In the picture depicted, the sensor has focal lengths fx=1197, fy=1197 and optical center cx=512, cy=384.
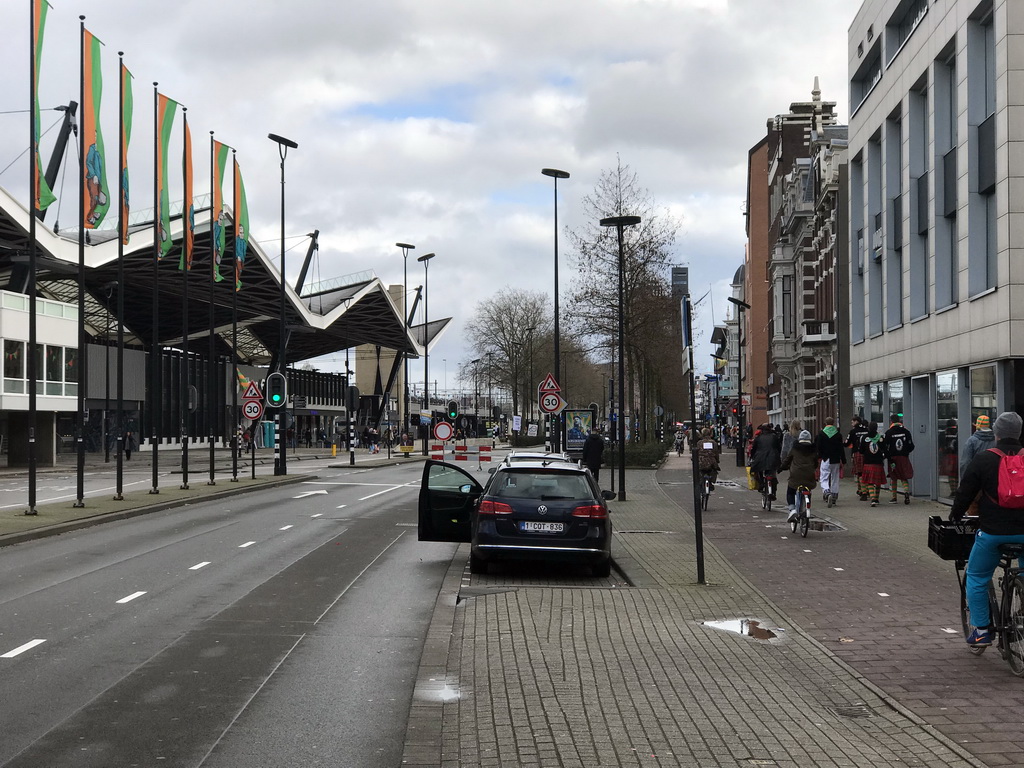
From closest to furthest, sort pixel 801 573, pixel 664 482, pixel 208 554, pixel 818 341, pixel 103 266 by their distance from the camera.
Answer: pixel 801 573, pixel 208 554, pixel 664 482, pixel 818 341, pixel 103 266

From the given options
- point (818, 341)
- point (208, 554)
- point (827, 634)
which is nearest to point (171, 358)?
point (818, 341)

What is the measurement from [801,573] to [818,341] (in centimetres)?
3246

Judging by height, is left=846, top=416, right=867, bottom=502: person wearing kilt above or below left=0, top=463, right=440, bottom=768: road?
above

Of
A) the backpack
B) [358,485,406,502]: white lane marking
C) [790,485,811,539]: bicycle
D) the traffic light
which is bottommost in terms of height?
[358,485,406,502]: white lane marking

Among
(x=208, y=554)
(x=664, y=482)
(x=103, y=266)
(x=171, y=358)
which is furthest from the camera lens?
(x=171, y=358)

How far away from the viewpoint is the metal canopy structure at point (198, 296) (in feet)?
181

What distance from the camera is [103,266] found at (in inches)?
2442

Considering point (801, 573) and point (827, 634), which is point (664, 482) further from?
point (827, 634)

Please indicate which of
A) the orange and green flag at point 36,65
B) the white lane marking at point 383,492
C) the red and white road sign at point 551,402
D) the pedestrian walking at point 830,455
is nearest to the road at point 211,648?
the orange and green flag at point 36,65

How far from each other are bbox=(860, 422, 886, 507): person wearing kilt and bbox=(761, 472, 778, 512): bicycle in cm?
215

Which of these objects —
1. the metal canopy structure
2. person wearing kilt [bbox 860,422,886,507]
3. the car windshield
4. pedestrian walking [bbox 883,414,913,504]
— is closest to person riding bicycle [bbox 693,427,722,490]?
person wearing kilt [bbox 860,422,886,507]

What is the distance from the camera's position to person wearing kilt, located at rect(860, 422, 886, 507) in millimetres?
24156

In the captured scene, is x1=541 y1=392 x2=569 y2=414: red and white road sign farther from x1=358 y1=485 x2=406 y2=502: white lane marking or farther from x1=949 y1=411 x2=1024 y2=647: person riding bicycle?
x1=949 y1=411 x2=1024 y2=647: person riding bicycle

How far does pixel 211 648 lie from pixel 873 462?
18.3 meters
